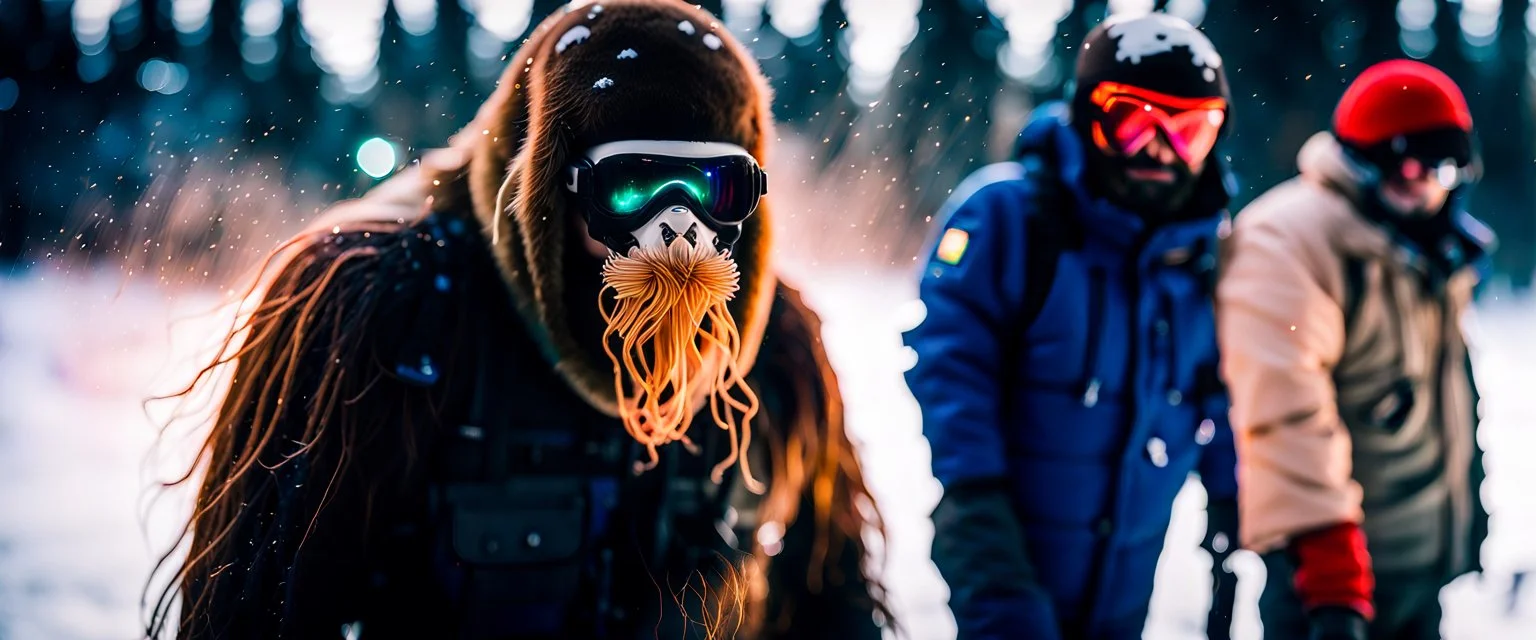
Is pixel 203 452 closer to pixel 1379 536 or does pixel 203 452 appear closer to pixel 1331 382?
pixel 1331 382

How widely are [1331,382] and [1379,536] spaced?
39 centimetres

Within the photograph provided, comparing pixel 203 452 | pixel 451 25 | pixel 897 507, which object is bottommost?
pixel 897 507

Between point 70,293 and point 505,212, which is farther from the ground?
point 505,212

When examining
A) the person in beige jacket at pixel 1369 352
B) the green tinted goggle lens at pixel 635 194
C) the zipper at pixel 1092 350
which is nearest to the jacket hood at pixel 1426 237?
the person in beige jacket at pixel 1369 352

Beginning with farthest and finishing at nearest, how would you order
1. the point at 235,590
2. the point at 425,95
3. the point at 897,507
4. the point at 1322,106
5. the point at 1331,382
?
the point at 1322,106 < the point at 897,507 < the point at 1331,382 < the point at 425,95 < the point at 235,590

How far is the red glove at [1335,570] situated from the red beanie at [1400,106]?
907 millimetres

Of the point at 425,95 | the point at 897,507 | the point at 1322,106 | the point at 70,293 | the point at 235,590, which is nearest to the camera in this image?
the point at 235,590

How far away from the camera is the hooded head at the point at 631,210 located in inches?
45.6

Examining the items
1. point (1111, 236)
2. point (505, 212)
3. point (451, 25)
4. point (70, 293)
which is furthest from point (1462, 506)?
point (70, 293)

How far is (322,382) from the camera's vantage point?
Answer: 1238 millimetres

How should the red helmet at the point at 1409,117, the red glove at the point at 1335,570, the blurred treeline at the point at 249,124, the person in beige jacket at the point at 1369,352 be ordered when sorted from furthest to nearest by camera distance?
the red helmet at the point at 1409,117
the person in beige jacket at the point at 1369,352
the red glove at the point at 1335,570
the blurred treeline at the point at 249,124

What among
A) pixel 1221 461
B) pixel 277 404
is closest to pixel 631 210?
pixel 277 404

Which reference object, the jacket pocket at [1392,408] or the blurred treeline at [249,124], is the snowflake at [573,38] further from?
the jacket pocket at [1392,408]

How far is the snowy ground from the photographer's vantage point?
4.89 ft
